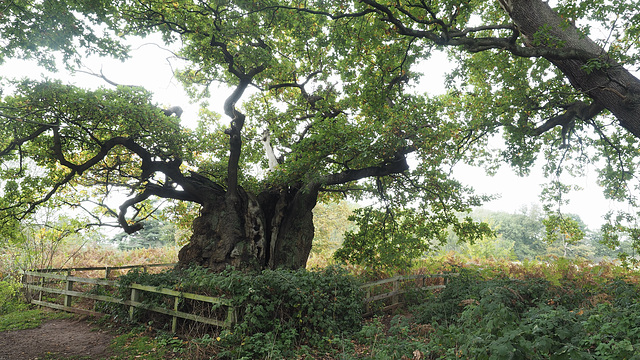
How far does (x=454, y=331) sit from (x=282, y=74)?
9637mm

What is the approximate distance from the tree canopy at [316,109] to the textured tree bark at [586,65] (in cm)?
3

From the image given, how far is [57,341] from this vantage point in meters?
6.68

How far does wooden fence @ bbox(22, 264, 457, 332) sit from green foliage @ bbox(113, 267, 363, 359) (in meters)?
0.19

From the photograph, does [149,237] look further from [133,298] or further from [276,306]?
[276,306]

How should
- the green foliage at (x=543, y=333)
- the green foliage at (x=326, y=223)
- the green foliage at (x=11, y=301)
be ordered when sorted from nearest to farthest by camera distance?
the green foliage at (x=543, y=333) < the green foliage at (x=11, y=301) < the green foliage at (x=326, y=223)

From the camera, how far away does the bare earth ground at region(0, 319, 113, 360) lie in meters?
5.98

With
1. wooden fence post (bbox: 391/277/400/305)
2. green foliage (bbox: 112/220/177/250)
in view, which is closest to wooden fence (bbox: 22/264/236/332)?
wooden fence post (bbox: 391/277/400/305)

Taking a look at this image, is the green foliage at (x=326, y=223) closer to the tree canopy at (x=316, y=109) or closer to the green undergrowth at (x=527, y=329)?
the tree canopy at (x=316, y=109)

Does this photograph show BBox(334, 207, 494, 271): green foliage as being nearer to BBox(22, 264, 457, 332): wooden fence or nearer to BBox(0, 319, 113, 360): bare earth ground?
BBox(22, 264, 457, 332): wooden fence

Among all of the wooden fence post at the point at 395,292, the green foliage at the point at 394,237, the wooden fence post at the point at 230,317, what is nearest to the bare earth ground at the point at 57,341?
the wooden fence post at the point at 230,317

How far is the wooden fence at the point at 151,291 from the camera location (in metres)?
6.30

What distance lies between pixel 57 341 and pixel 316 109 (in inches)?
385

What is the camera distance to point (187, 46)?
9617 millimetres

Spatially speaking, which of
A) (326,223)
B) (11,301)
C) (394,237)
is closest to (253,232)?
(394,237)
